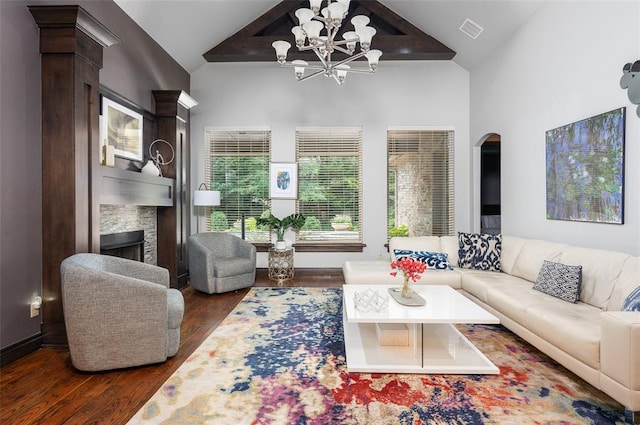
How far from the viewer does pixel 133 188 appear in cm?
374

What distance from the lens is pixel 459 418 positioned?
1.91 meters

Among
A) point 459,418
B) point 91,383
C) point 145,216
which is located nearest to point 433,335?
point 459,418

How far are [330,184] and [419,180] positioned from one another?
154cm

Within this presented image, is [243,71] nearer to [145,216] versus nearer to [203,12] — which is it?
[203,12]

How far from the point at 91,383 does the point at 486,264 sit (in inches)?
159

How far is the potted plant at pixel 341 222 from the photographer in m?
5.96

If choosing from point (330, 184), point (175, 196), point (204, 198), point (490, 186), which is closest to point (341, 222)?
point (330, 184)

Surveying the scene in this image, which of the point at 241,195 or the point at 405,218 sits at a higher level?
the point at 241,195

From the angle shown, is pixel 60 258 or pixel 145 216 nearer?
pixel 60 258

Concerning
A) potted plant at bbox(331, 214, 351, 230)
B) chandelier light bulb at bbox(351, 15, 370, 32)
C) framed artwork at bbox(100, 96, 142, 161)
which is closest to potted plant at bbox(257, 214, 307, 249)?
potted plant at bbox(331, 214, 351, 230)

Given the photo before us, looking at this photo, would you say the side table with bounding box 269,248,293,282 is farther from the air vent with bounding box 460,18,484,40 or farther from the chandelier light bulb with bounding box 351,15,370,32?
the air vent with bounding box 460,18,484,40

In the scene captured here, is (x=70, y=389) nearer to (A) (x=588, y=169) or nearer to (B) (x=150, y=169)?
(B) (x=150, y=169)

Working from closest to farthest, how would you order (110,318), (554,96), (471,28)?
(110,318)
(554,96)
(471,28)

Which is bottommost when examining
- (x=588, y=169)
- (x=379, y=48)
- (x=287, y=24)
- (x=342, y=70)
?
(x=588, y=169)
